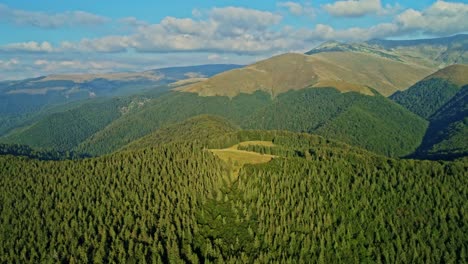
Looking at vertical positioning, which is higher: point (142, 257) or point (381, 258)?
point (142, 257)

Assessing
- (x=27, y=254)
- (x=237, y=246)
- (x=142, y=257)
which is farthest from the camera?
(x=27, y=254)

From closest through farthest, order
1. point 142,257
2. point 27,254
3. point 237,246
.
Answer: point 142,257
point 237,246
point 27,254

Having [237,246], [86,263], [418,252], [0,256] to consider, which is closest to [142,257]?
[86,263]

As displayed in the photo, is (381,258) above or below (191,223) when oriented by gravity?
below

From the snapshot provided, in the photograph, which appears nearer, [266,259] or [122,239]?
[266,259]

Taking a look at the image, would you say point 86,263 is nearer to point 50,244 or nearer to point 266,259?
point 50,244

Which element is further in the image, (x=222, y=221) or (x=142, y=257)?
(x=222, y=221)

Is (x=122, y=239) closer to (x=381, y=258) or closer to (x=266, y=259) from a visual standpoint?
(x=266, y=259)

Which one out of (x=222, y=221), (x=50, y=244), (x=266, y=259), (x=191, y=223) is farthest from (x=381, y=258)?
(x=50, y=244)
